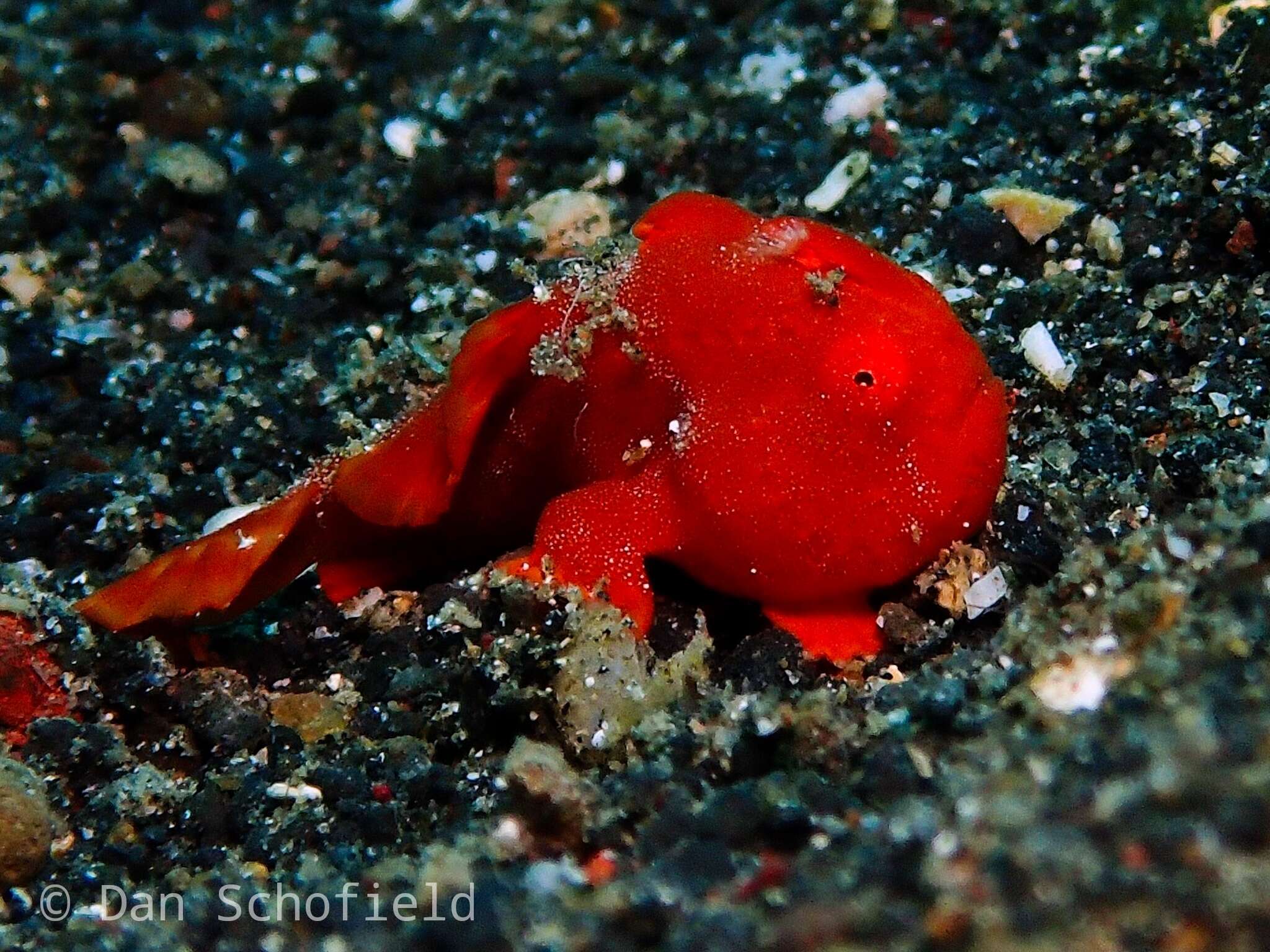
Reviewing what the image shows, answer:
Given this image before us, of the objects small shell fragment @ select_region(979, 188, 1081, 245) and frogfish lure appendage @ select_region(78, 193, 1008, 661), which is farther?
small shell fragment @ select_region(979, 188, 1081, 245)

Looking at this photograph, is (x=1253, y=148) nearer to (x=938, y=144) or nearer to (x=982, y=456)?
(x=938, y=144)

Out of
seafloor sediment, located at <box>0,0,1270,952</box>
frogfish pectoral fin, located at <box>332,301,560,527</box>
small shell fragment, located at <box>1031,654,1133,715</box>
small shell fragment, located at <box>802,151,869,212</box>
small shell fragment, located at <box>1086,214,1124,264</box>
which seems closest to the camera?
seafloor sediment, located at <box>0,0,1270,952</box>

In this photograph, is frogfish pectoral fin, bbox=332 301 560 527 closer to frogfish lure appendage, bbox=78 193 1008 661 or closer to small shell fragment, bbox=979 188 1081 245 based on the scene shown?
frogfish lure appendage, bbox=78 193 1008 661

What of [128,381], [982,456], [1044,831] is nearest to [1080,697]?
[1044,831]

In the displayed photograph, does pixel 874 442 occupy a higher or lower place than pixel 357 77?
lower

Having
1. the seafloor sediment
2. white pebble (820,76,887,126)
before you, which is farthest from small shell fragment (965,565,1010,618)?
white pebble (820,76,887,126)

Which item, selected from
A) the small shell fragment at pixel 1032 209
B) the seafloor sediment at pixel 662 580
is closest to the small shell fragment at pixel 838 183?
the seafloor sediment at pixel 662 580

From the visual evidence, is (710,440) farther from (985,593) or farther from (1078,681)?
(1078,681)

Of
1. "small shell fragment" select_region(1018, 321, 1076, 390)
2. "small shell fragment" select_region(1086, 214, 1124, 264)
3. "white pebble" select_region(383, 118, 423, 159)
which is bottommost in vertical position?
"small shell fragment" select_region(1018, 321, 1076, 390)
